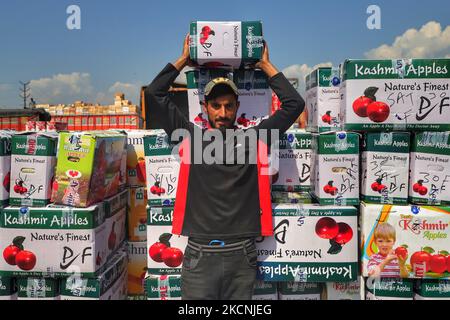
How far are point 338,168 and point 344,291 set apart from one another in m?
1.18

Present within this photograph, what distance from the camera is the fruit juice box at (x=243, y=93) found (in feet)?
10.9

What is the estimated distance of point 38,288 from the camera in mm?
3346

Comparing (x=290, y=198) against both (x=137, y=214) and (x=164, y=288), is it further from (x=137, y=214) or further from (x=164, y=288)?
(x=137, y=214)

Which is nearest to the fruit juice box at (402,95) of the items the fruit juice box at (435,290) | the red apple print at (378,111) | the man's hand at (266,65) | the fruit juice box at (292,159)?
the red apple print at (378,111)

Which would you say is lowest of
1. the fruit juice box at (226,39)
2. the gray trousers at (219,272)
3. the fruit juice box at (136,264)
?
the fruit juice box at (136,264)

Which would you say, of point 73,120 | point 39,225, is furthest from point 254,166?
point 73,120

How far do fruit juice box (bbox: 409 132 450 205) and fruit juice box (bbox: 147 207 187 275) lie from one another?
2.24 meters

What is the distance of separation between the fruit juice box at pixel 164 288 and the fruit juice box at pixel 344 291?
143 centimetres

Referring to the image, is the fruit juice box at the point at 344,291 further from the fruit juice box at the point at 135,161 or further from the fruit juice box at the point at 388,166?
the fruit juice box at the point at 135,161

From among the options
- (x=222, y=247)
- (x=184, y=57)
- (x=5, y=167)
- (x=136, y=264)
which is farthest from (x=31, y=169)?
(x=222, y=247)

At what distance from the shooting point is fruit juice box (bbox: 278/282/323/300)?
131 inches

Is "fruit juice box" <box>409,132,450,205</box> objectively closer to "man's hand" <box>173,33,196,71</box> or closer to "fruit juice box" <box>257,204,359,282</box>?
"fruit juice box" <box>257,204,359,282</box>
